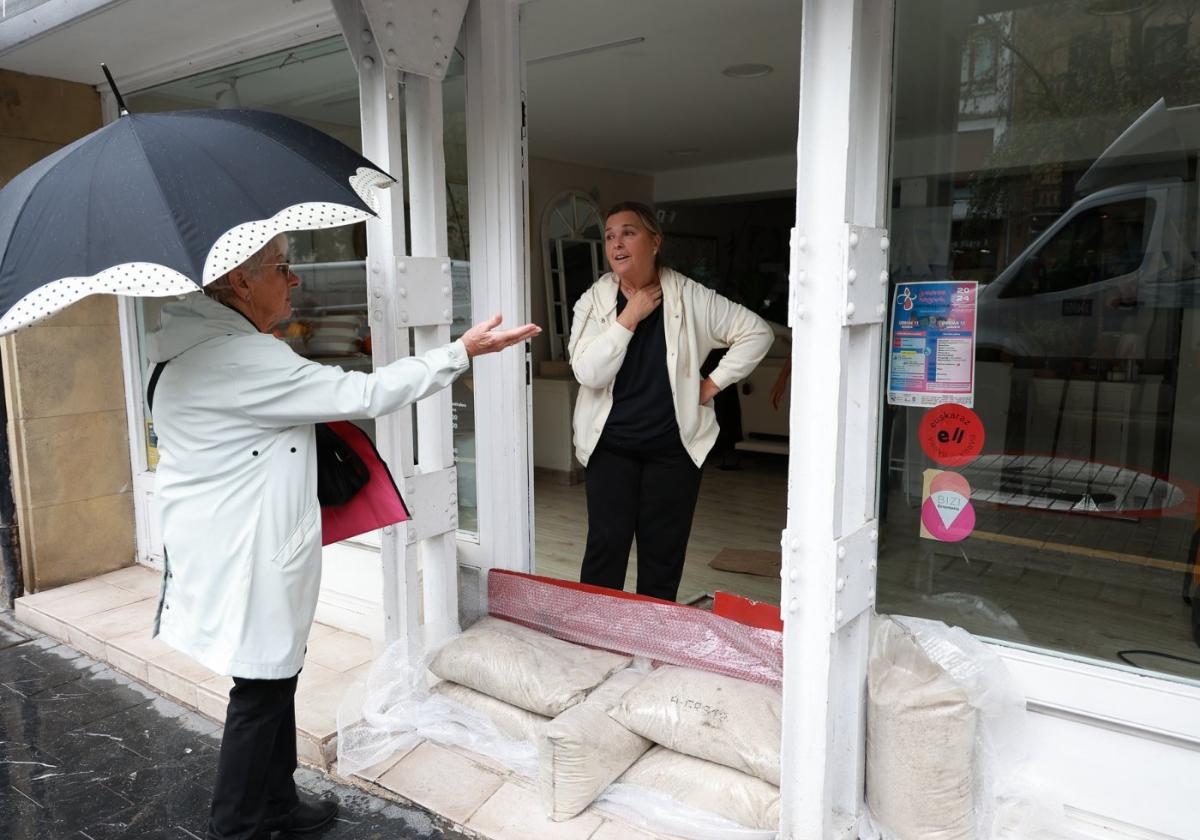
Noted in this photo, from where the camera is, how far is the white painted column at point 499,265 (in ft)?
8.80

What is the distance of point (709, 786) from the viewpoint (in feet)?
7.16

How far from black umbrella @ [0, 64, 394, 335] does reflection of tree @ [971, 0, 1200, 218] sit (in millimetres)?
1738

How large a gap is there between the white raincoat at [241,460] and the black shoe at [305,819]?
0.56 meters

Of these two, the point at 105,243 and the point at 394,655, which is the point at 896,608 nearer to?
the point at 394,655

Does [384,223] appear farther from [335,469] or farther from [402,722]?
[402,722]

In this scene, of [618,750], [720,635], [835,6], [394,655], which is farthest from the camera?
[394,655]

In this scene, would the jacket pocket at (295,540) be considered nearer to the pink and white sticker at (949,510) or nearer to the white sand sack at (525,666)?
the white sand sack at (525,666)

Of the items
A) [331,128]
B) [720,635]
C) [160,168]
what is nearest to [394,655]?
[720,635]

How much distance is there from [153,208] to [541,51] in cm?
269

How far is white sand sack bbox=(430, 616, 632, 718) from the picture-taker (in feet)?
8.13

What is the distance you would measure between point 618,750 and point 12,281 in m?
1.77

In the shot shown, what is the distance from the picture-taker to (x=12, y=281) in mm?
1662

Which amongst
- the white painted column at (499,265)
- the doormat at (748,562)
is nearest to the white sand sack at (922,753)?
the white painted column at (499,265)

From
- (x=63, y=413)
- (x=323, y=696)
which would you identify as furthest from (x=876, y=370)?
(x=63, y=413)
